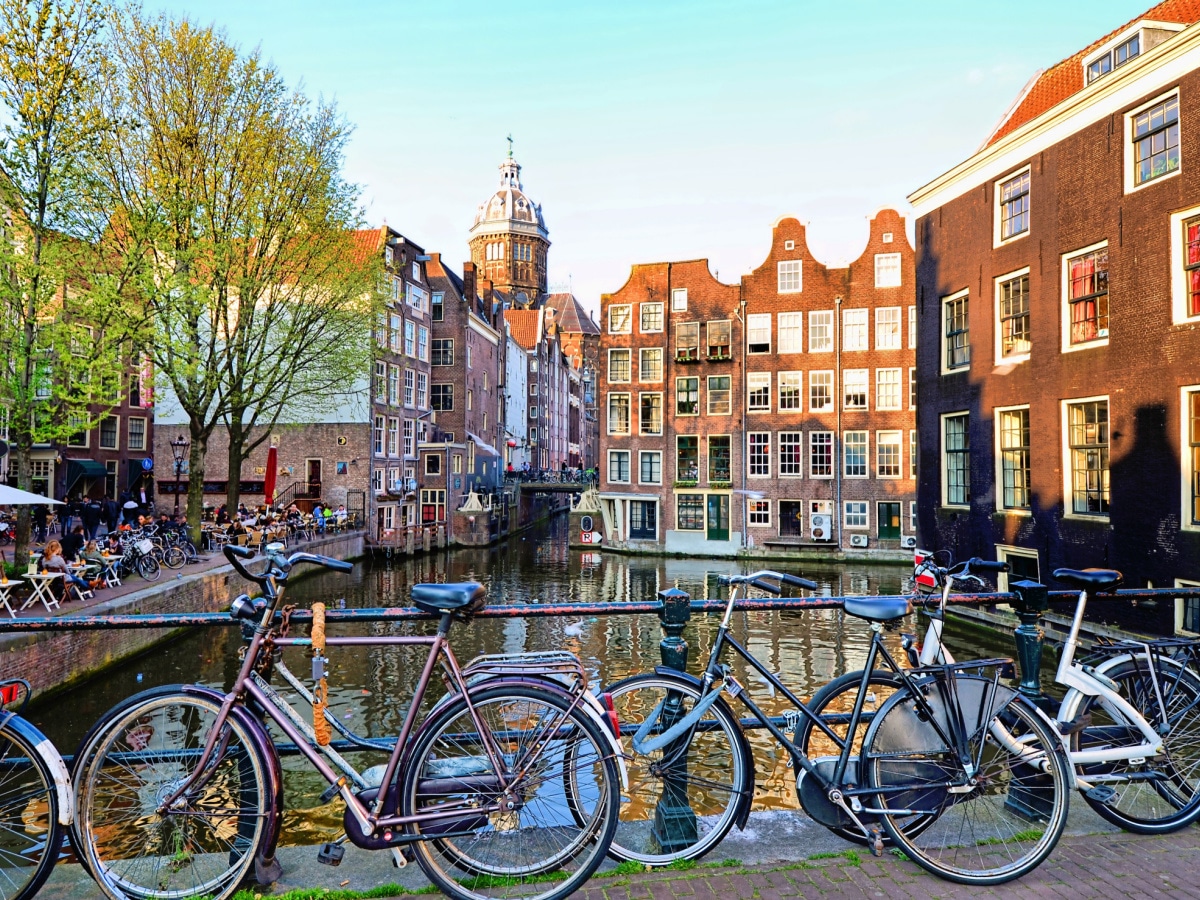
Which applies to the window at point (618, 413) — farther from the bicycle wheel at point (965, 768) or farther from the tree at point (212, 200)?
the bicycle wheel at point (965, 768)

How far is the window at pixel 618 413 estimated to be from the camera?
42.2 meters

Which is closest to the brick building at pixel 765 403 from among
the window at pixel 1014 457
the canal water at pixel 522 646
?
the canal water at pixel 522 646

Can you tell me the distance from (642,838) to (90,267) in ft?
67.6

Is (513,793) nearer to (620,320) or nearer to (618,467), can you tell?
(618,467)

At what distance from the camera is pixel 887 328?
38.0 meters

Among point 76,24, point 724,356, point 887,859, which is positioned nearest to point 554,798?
point 887,859

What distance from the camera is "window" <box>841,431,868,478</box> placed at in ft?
125

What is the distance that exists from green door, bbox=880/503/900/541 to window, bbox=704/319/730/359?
35.4 ft

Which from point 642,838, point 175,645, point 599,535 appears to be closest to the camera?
point 642,838

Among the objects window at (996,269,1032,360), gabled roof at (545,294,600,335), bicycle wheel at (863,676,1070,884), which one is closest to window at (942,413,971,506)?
window at (996,269,1032,360)

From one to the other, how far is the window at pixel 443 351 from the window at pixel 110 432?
→ 58.0ft

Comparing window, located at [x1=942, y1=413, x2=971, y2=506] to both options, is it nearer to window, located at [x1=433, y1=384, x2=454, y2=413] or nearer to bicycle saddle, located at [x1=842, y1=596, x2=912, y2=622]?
bicycle saddle, located at [x1=842, y1=596, x2=912, y2=622]

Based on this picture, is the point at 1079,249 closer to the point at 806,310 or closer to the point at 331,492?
the point at 806,310

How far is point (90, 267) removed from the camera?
18.7 meters
